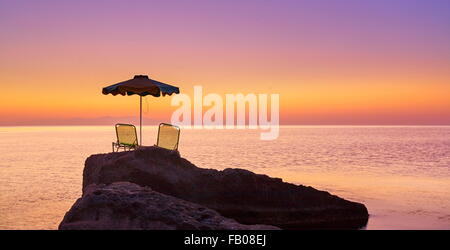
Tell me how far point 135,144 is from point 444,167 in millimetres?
28467

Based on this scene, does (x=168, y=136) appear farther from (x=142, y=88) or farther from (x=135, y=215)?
(x=135, y=215)

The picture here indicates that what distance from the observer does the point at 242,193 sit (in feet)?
52.9

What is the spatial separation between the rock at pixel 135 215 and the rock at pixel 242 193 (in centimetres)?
548

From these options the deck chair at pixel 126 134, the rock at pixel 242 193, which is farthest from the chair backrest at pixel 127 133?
the rock at pixel 242 193

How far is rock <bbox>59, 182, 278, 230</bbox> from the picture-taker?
848cm

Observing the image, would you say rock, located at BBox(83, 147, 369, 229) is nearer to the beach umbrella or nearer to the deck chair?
the deck chair

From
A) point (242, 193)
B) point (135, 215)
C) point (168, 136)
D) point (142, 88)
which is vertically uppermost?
point (142, 88)

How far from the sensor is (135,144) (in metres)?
17.5

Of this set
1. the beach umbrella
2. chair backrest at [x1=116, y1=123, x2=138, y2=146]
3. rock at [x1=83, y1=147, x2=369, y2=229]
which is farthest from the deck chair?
rock at [x1=83, y1=147, x2=369, y2=229]

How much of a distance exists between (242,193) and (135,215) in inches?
307

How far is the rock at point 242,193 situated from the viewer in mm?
15000

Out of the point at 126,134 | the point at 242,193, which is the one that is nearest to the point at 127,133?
the point at 126,134
